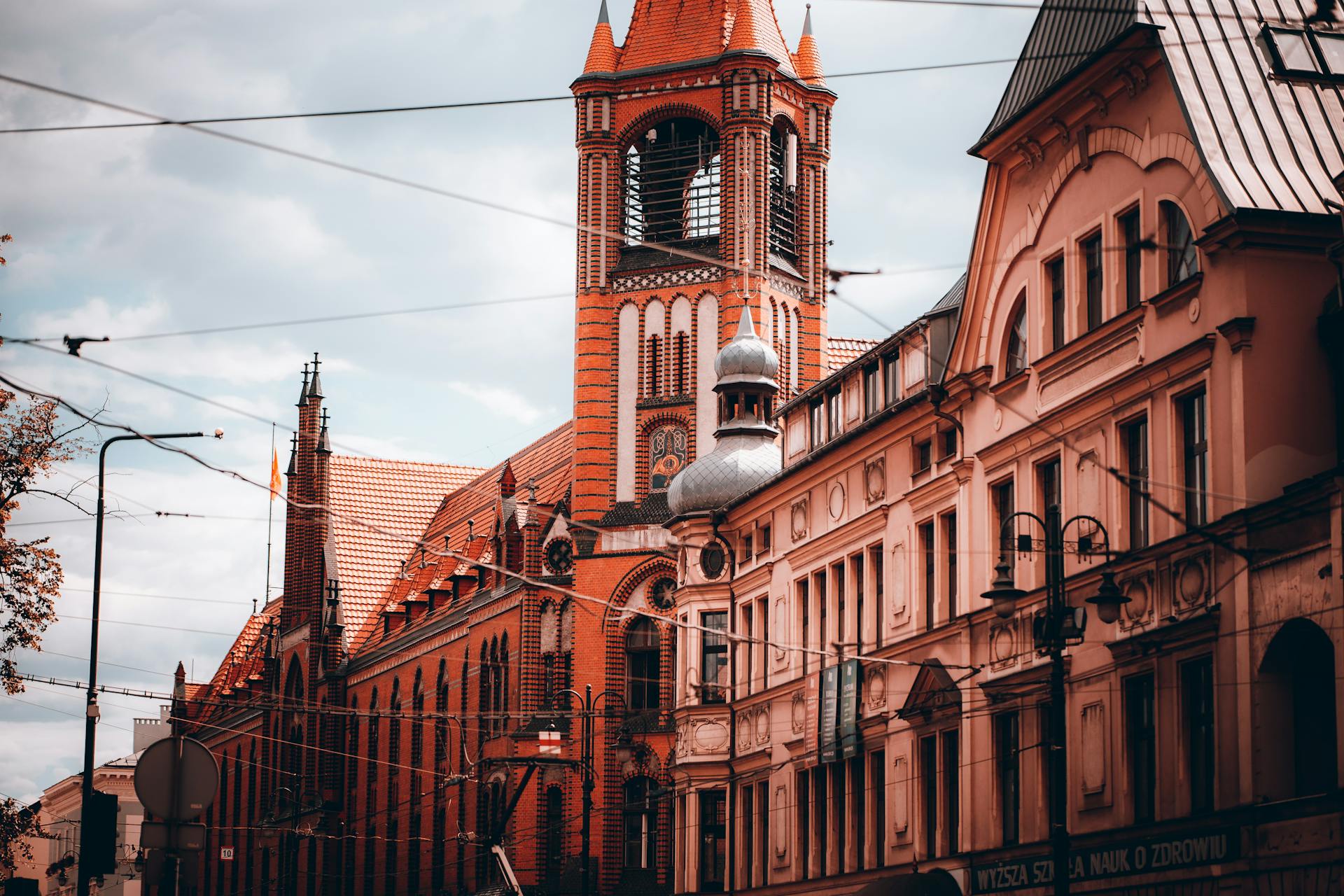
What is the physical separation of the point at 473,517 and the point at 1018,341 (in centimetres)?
4956

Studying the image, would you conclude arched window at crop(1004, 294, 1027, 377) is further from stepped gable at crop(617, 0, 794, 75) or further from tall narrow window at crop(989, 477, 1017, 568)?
stepped gable at crop(617, 0, 794, 75)

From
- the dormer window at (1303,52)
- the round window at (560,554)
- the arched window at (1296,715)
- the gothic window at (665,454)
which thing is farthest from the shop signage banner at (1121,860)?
the round window at (560,554)

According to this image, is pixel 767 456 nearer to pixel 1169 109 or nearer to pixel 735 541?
pixel 735 541

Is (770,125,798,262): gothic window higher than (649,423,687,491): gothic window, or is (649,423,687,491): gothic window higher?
(770,125,798,262): gothic window

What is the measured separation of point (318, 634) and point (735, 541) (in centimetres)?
4205

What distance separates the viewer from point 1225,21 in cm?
3025

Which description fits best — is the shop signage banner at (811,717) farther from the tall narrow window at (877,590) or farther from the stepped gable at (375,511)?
the stepped gable at (375,511)

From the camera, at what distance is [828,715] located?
39.6 metres

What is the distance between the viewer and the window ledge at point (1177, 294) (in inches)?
1096

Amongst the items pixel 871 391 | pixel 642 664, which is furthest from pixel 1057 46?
pixel 642 664

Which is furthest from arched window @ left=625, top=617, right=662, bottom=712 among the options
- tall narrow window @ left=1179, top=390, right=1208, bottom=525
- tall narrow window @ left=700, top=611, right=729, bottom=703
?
tall narrow window @ left=1179, top=390, right=1208, bottom=525

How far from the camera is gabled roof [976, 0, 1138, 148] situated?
1194 inches

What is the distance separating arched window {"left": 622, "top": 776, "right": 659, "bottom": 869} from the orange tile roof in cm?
1425

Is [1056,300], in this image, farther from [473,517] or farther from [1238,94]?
[473,517]
